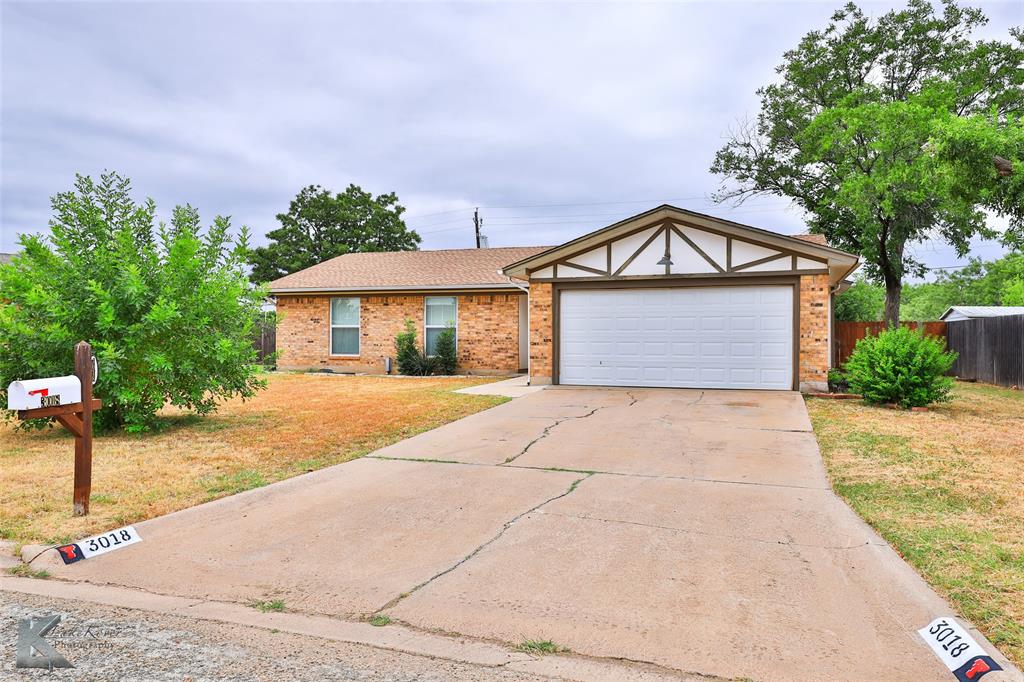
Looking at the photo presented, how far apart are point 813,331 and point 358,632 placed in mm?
12101

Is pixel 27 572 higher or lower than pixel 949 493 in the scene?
lower

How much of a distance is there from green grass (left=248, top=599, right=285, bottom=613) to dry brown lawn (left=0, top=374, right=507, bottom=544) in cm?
188

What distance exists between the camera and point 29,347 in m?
7.95

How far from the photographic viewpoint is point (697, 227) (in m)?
13.5

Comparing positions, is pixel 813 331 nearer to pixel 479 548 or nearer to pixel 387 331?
pixel 479 548

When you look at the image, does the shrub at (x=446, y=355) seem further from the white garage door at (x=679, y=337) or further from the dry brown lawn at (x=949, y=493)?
the dry brown lawn at (x=949, y=493)

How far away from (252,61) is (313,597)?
1403 cm

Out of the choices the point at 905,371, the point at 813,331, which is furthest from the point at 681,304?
the point at 905,371

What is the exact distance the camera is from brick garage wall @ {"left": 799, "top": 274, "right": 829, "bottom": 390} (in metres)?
12.8

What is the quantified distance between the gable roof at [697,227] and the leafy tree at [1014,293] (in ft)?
126

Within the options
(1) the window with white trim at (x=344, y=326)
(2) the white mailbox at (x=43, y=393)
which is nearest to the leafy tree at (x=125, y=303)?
(2) the white mailbox at (x=43, y=393)

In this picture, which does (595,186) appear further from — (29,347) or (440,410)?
(29,347)

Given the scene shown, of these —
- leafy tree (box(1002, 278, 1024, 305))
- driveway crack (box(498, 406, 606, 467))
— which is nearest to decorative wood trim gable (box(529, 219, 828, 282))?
driveway crack (box(498, 406, 606, 467))

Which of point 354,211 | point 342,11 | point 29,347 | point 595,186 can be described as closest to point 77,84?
point 342,11
